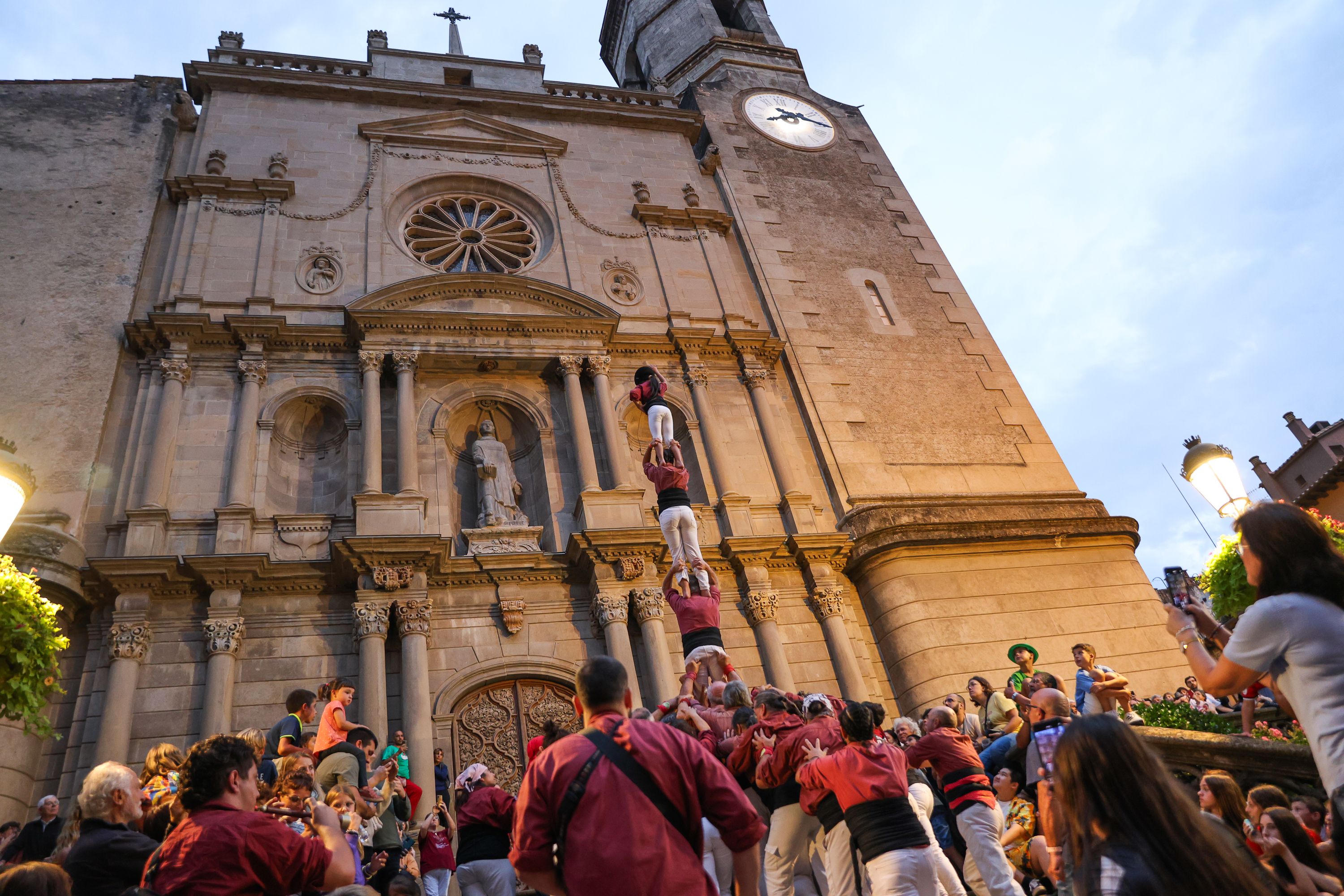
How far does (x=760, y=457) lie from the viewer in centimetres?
1775

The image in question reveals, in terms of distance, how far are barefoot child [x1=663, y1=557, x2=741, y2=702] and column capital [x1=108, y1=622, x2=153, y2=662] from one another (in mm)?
8158

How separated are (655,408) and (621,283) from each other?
9.50m

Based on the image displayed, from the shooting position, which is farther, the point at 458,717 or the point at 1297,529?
the point at 458,717

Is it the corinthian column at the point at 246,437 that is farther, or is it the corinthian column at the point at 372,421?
the corinthian column at the point at 372,421

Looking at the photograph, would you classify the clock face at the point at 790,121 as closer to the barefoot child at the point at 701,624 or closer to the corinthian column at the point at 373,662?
the corinthian column at the point at 373,662

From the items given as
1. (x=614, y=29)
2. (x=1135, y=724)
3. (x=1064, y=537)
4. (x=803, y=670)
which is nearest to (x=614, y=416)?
(x=803, y=670)

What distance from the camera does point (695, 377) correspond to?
1838cm

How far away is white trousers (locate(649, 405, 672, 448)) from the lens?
10.7m

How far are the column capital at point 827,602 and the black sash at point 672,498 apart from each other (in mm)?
6190

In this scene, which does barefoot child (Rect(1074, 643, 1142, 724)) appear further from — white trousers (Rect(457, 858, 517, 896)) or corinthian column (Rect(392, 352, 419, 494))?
corinthian column (Rect(392, 352, 419, 494))

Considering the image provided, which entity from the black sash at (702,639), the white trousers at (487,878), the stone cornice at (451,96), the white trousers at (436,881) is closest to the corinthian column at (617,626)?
the black sash at (702,639)

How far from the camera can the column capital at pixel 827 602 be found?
15.5 metres

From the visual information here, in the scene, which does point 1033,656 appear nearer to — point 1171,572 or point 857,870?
point 857,870

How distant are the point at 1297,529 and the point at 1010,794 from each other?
13.8 ft
